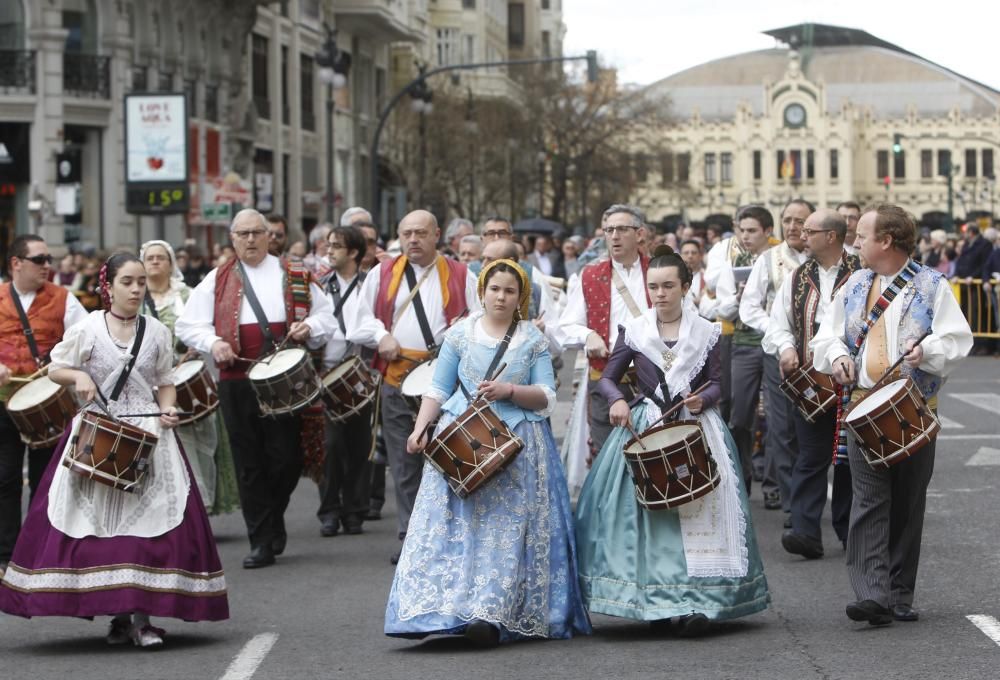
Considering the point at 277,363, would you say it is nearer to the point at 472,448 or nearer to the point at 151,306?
the point at 151,306

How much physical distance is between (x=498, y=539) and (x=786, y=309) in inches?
125

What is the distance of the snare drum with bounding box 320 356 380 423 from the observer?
11781mm

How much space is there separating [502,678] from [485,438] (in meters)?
1.13

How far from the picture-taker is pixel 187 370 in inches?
471

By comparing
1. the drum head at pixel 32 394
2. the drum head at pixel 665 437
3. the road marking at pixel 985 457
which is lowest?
the road marking at pixel 985 457

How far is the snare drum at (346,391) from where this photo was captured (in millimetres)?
11781

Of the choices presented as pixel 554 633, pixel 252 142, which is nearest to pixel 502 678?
pixel 554 633

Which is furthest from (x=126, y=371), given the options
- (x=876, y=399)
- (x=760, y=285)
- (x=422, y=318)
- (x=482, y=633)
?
(x=760, y=285)

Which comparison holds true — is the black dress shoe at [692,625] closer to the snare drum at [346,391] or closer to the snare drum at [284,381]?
the snare drum at [284,381]

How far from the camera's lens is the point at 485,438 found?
838 cm

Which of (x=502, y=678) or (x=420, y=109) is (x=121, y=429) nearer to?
(x=502, y=678)

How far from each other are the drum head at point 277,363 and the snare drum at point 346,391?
78cm

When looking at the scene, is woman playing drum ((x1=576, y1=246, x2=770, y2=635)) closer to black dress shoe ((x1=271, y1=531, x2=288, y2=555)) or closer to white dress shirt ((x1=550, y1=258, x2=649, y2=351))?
white dress shirt ((x1=550, y1=258, x2=649, y2=351))

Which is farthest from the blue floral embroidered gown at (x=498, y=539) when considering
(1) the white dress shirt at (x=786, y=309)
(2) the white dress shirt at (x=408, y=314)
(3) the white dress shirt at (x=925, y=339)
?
(2) the white dress shirt at (x=408, y=314)
